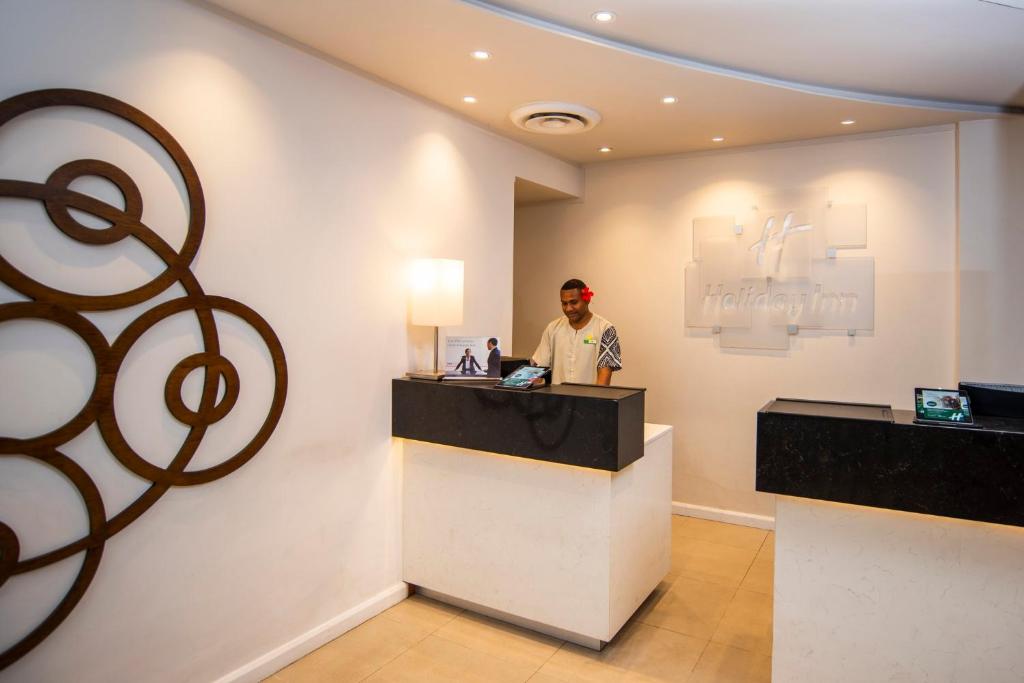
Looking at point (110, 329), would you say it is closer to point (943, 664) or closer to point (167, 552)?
point (167, 552)

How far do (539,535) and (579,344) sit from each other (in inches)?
63.7

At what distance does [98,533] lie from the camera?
2.13 m

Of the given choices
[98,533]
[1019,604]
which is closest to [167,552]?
[98,533]

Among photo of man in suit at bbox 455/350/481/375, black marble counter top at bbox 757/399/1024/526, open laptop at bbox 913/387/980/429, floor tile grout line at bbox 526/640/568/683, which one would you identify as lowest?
floor tile grout line at bbox 526/640/568/683

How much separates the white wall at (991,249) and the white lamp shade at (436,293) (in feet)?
10.3

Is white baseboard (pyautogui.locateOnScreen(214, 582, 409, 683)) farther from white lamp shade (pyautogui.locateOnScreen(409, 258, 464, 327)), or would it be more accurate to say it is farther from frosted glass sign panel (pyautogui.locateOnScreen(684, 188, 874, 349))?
frosted glass sign panel (pyautogui.locateOnScreen(684, 188, 874, 349))

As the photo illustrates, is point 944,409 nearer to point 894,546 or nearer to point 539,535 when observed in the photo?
point 894,546

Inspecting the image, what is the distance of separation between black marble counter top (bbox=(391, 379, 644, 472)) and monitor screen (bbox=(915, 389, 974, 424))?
1.10 metres

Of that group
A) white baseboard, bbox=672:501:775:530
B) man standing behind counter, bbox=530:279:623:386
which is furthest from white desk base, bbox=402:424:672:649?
white baseboard, bbox=672:501:775:530

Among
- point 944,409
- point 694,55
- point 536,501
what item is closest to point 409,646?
point 536,501

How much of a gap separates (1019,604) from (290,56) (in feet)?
11.5

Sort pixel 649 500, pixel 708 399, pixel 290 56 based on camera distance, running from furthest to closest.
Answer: pixel 708 399 < pixel 649 500 < pixel 290 56

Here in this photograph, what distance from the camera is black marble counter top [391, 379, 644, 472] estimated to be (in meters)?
2.75

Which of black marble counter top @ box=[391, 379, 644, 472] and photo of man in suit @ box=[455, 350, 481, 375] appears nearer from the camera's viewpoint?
black marble counter top @ box=[391, 379, 644, 472]
